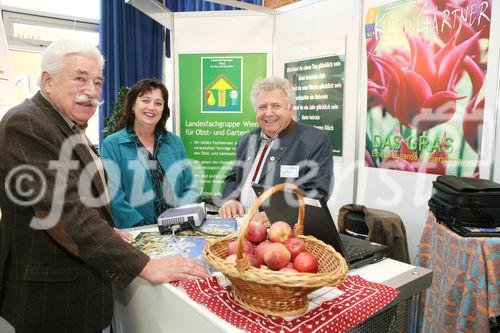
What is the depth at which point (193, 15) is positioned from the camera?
3.76 meters

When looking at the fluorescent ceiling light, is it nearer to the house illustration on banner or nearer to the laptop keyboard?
the house illustration on banner

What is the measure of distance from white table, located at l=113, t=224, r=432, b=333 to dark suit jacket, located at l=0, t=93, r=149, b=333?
0.10 metres

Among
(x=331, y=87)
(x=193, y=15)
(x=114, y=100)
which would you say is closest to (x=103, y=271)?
(x=331, y=87)

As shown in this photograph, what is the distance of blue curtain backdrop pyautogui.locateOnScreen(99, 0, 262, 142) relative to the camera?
425cm

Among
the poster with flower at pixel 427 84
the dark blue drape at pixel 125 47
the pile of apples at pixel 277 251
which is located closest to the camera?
the pile of apples at pixel 277 251

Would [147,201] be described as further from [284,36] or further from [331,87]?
[284,36]

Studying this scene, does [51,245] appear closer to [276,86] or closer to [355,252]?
[355,252]

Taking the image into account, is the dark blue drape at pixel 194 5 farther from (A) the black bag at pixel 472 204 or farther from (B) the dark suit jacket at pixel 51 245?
(B) the dark suit jacket at pixel 51 245

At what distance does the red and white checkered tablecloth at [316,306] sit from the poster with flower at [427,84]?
72.0 inches

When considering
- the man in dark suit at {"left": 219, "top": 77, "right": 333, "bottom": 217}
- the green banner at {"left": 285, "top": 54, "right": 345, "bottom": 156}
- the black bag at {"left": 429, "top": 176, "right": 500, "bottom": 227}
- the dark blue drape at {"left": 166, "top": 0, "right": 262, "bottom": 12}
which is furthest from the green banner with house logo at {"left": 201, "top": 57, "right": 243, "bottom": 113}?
the black bag at {"left": 429, "top": 176, "right": 500, "bottom": 227}

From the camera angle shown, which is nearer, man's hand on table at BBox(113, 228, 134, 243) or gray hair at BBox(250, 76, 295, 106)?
man's hand on table at BBox(113, 228, 134, 243)

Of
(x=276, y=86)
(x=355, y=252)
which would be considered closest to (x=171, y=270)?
(x=355, y=252)

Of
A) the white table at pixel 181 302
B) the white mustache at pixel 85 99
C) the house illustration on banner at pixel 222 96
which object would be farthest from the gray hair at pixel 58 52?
the house illustration on banner at pixel 222 96

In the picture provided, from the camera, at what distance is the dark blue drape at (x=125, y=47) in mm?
4238
